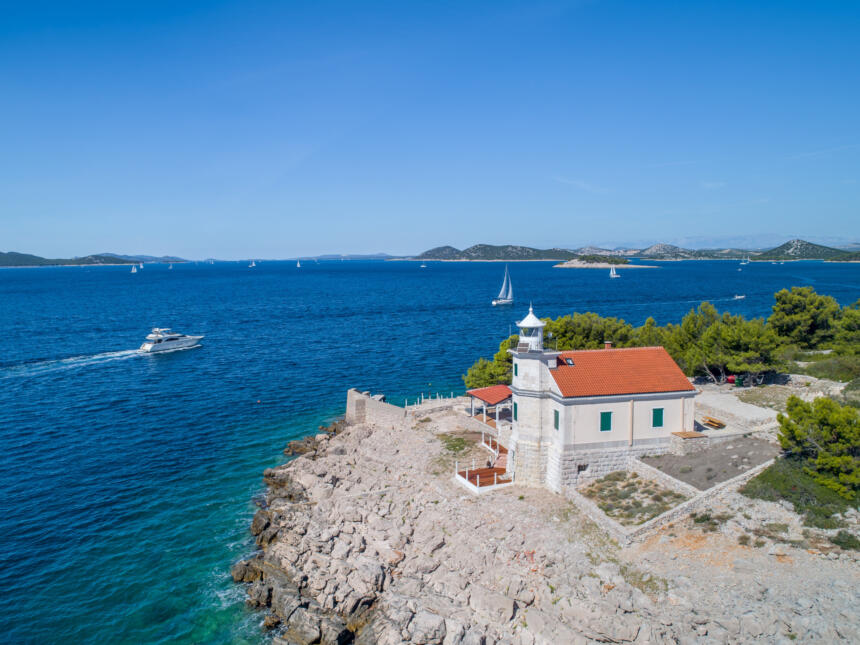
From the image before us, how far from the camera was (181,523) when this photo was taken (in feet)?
93.3

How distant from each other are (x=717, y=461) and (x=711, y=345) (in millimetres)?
16361

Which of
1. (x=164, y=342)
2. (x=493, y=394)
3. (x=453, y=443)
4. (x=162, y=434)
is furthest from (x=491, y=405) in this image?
(x=164, y=342)

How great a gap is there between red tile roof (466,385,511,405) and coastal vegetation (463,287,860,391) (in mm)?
3792

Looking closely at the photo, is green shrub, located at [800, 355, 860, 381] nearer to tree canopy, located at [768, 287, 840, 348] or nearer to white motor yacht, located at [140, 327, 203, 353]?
tree canopy, located at [768, 287, 840, 348]

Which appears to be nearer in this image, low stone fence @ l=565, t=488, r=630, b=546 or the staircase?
low stone fence @ l=565, t=488, r=630, b=546

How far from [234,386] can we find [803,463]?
48237 mm

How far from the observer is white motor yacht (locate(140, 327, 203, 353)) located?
71.7 meters

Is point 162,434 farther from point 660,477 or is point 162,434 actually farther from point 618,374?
point 660,477

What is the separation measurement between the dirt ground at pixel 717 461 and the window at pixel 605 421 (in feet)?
9.14

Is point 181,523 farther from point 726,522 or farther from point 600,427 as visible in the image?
point 726,522

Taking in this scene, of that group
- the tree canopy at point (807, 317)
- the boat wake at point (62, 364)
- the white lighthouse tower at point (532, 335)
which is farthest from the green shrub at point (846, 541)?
the boat wake at point (62, 364)

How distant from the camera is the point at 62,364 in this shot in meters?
62.9

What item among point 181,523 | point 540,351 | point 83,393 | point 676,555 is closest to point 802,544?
point 676,555

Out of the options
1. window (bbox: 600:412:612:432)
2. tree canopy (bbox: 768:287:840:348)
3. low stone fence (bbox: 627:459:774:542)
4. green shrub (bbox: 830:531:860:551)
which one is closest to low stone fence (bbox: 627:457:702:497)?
low stone fence (bbox: 627:459:774:542)
